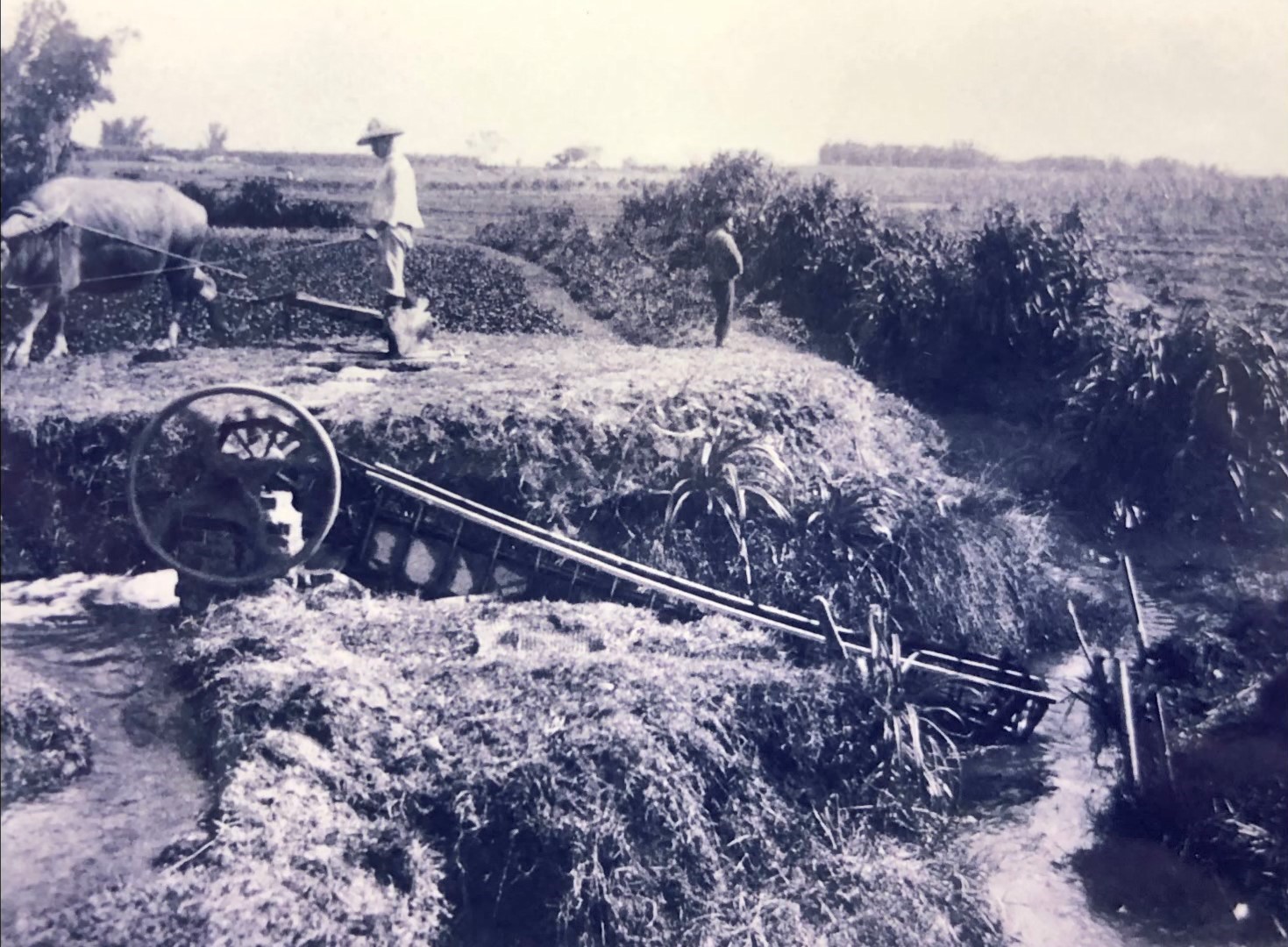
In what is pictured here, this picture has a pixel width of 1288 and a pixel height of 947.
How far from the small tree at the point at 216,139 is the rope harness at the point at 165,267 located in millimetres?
381

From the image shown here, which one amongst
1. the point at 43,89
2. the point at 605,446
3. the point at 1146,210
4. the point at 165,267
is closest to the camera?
the point at 43,89

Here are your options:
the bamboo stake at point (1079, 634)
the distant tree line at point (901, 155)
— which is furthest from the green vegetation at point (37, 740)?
the bamboo stake at point (1079, 634)

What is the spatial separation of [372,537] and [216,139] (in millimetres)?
1548

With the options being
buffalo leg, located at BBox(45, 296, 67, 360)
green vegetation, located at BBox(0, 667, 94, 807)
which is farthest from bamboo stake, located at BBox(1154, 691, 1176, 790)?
buffalo leg, located at BBox(45, 296, 67, 360)

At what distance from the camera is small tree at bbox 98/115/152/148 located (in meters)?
3.29

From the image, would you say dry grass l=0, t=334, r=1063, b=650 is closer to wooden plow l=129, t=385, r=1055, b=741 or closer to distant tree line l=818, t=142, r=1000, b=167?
wooden plow l=129, t=385, r=1055, b=741

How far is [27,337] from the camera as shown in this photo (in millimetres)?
3232

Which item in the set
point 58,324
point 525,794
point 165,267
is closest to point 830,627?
point 525,794

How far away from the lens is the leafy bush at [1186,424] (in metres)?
4.02

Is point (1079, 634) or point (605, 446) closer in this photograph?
point (605, 446)

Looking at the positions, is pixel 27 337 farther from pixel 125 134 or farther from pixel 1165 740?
pixel 1165 740

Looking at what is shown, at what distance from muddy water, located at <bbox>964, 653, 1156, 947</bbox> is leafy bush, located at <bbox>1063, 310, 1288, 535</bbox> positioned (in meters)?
0.83

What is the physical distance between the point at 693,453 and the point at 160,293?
2068 millimetres

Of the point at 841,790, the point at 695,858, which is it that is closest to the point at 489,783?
the point at 695,858
